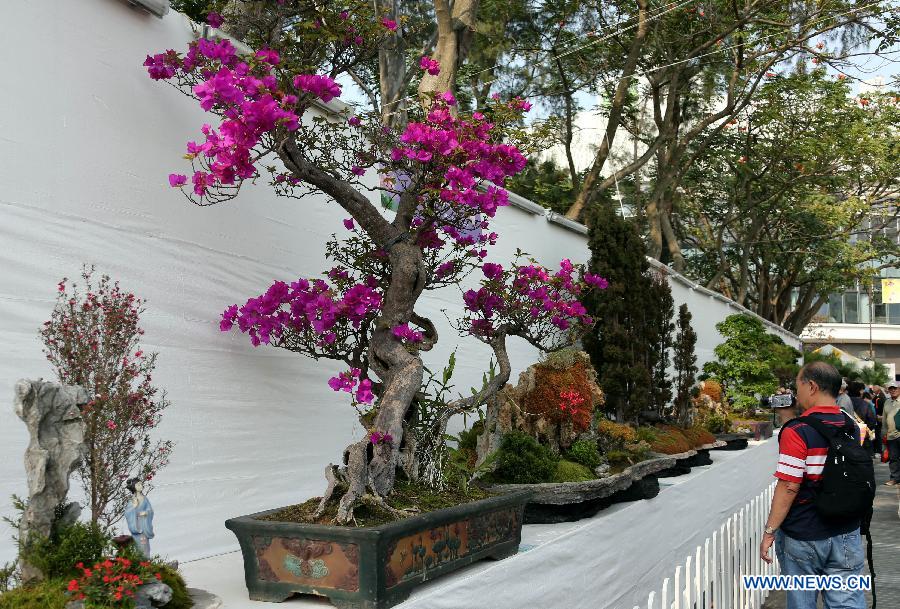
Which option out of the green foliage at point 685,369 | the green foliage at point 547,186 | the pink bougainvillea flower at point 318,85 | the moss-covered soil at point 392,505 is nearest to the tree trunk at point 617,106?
the green foliage at point 685,369

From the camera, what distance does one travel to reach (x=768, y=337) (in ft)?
41.1

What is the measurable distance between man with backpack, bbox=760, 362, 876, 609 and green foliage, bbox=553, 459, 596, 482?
3.33ft

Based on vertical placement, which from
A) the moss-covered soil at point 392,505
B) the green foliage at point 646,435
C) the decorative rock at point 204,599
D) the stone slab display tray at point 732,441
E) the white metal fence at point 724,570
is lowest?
the white metal fence at point 724,570

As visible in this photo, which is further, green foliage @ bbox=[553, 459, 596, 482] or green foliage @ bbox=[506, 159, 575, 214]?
green foliage @ bbox=[506, 159, 575, 214]

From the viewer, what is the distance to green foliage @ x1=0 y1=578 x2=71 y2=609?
2213mm

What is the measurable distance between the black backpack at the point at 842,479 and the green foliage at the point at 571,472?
120 cm

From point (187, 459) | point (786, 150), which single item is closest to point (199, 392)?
point (187, 459)

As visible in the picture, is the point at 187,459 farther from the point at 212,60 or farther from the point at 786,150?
the point at 786,150

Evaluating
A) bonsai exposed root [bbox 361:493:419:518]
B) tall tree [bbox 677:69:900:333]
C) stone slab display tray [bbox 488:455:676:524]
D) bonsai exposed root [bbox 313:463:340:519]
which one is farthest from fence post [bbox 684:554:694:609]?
tall tree [bbox 677:69:900:333]

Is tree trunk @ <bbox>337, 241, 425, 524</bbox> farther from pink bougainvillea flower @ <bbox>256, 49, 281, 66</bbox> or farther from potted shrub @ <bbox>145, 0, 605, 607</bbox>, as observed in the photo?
pink bougainvillea flower @ <bbox>256, 49, 281, 66</bbox>

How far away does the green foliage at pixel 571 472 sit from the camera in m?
4.62

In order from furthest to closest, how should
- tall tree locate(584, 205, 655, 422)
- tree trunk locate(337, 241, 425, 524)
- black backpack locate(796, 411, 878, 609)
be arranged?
tall tree locate(584, 205, 655, 422), black backpack locate(796, 411, 878, 609), tree trunk locate(337, 241, 425, 524)

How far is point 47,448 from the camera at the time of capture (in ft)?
7.77

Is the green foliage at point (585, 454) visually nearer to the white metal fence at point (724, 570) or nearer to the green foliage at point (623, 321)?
the white metal fence at point (724, 570)
